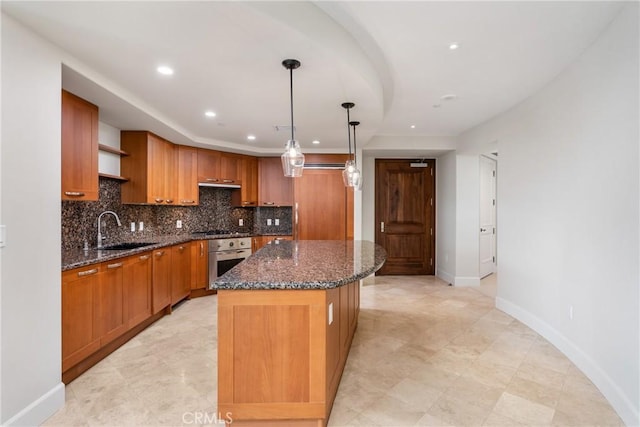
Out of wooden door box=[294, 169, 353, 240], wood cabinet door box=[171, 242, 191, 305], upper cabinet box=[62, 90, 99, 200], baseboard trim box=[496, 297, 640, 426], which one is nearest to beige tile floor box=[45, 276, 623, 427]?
baseboard trim box=[496, 297, 640, 426]

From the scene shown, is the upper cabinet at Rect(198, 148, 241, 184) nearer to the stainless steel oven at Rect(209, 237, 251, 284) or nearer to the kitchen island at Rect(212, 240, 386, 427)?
the stainless steel oven at Rect(209, 237, 251, 284)

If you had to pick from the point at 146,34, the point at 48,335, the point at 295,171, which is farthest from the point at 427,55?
the point at 48,335

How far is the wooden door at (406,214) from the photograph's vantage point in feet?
20.2

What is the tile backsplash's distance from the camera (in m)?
3.18

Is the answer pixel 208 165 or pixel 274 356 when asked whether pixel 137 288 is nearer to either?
pixel 274 356

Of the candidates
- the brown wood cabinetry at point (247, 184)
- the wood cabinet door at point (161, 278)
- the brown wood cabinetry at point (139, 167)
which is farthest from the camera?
the brown wood cabinetry at point (247, 184)

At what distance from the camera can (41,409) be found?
1.92 m

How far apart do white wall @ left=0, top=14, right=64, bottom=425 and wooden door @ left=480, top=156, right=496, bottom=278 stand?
226 inches

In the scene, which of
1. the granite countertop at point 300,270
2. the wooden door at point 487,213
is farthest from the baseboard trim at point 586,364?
the wooden door at point 487,213

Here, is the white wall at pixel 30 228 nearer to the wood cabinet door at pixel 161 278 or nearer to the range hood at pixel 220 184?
the wood cabinet door at pixel 161 278

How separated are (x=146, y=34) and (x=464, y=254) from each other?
517 centimetres

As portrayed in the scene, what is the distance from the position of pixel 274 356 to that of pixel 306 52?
1910 mm

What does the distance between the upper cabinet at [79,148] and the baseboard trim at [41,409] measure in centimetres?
141

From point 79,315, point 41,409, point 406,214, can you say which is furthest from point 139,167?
point 406,214
